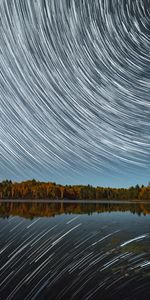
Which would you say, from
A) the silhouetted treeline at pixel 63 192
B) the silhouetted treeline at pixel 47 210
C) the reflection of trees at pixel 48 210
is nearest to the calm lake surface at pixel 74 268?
the silhouetted treeline at pixel 47 210

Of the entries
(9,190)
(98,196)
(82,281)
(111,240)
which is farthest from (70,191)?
(82,281)

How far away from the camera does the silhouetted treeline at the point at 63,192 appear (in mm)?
156125

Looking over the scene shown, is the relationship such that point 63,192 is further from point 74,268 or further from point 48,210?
point 74,268

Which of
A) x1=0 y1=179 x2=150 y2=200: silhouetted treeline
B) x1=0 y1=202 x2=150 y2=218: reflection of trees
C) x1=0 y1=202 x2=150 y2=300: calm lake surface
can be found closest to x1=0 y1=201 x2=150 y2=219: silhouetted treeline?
x1=0 y1=202 x2=150 y2=218: reflection of trees

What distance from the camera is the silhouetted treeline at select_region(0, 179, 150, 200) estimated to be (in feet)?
512

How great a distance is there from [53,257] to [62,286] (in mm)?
5384

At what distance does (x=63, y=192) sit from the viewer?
551 feet

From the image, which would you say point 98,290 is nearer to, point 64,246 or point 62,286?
point 62,286

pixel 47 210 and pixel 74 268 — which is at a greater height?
pixel 47 210

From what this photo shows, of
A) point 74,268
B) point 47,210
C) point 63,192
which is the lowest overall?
point 74,268

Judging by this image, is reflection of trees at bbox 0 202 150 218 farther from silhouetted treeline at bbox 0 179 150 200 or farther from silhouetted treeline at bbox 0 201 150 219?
silhouetted treeline at bbox 0 179 150 200

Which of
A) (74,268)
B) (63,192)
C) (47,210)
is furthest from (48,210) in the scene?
(63,192)

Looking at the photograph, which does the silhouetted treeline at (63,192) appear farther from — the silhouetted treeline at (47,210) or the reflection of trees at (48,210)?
the reflection of trees at (48,210)

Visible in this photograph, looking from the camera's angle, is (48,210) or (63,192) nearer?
(48,210)
